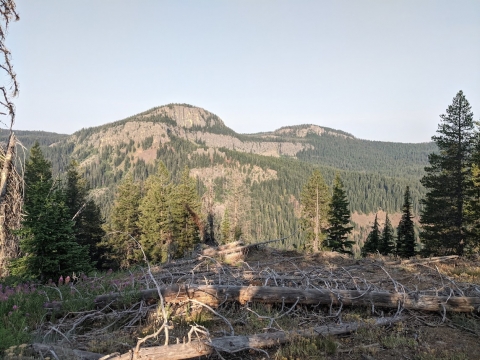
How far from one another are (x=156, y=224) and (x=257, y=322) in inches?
1109

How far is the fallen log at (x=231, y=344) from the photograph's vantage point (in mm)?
3941

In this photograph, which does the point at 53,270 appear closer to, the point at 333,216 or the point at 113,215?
the point at 113,215

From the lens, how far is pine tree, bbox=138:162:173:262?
3225 cm

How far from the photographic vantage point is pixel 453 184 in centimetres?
2277

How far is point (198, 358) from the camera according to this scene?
4371 mm

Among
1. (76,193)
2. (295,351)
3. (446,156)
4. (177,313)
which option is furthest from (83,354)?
(76,193)

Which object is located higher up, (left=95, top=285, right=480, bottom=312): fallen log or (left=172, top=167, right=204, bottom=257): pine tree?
(left=95, top=285, right=480, bottom=312): fallen log

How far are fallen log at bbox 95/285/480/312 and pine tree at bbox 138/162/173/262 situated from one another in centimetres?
2684

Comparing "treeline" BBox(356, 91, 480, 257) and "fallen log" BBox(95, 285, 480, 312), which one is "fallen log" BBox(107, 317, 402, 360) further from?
"treeline" BBox(356, 91, 480, 257)

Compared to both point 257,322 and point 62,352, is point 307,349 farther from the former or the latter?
point 62,352

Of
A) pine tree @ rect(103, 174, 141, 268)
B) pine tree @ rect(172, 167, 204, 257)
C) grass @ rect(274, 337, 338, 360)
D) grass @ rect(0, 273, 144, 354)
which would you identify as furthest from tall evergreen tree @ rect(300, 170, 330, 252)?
grass @ rect(274, 337, 338, 360)

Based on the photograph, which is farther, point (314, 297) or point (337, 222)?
point (337, 222)

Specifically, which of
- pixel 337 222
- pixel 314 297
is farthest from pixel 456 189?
pixel 314 297

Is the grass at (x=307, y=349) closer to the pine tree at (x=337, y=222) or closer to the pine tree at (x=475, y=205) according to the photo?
the pine tree at (x=475, y=205)
